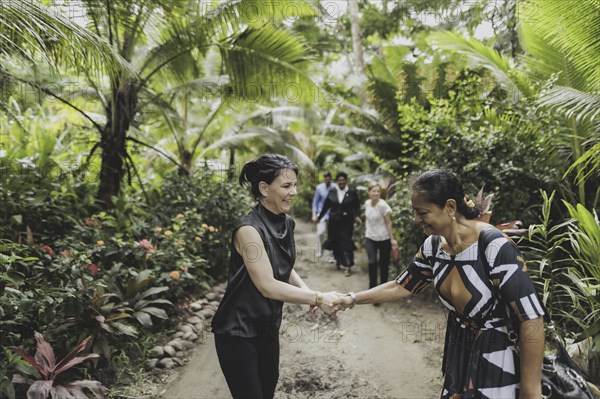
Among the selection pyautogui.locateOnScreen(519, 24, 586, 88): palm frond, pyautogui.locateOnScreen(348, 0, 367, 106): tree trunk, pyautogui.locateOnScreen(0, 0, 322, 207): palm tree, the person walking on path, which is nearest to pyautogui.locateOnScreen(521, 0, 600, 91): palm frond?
pyautogui.locateOnScreen(519, 24, 586, 88): palm frond

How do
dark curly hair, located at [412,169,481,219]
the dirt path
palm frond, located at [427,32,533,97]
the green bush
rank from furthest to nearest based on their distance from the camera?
the green bush
palm frond, located at [427,32,533,97]
the dirt path
dark curly hair, located at [412,169,481,219]

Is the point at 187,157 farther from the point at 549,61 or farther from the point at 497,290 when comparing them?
the point at 497,290

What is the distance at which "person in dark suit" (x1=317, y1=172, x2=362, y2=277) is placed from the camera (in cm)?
759

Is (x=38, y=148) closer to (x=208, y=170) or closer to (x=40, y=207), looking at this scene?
(x=40, y=207)

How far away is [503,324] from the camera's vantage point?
5.61ft

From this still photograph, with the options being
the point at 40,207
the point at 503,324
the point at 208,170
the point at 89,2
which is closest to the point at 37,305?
the point at 40,207

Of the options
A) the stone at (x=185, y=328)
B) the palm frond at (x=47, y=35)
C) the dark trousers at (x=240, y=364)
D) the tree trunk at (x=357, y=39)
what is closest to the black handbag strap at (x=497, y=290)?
the dark trousers at (x=240, y=364)

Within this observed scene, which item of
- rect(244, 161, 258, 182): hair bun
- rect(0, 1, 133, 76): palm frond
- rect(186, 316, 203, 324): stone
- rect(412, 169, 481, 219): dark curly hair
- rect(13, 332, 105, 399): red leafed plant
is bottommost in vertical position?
rect(186, 316, 203, 324): stone

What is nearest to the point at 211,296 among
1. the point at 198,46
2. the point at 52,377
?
the point at 52,377

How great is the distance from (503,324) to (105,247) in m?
4.37

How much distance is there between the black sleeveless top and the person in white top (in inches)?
157

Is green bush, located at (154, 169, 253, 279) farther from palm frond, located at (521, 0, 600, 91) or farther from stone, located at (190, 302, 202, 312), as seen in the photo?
palm frond, located at (521, 0, 600, 91)

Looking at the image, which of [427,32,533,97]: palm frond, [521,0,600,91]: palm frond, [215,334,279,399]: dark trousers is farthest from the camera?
[427,32,533,97]: palm frond

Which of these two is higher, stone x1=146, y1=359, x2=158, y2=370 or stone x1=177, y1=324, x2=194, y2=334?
stone x1=177, y1=324, x2=194, y2=334
